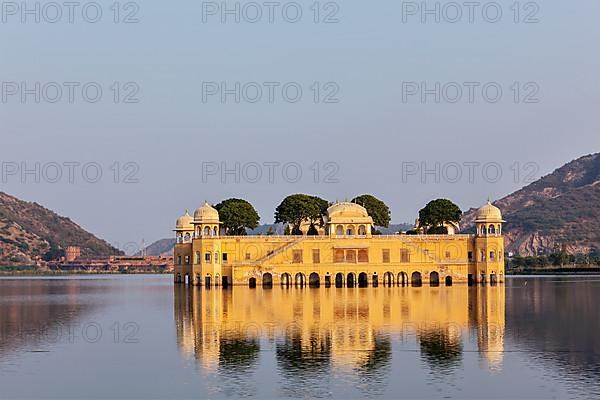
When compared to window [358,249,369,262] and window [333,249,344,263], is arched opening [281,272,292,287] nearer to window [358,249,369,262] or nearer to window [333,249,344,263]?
window [333,249,344,263]

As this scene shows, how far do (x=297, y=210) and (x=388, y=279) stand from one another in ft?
38.2

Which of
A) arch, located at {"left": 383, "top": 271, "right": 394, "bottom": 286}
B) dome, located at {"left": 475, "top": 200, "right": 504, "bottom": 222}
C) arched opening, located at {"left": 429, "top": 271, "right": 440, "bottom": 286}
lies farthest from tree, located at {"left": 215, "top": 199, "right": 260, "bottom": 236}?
dome, located at {"left": 475, "top": 200, "right": 504, "bottom": 222}

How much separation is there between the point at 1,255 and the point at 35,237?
14.1 metres

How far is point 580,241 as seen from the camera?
166 m

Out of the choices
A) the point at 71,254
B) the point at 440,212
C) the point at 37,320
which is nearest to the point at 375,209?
the point at 440,212

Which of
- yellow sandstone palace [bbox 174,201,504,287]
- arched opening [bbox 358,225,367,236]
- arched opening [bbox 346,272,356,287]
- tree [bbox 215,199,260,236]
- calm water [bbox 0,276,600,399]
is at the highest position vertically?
tree [bbox 215,199,260,236]

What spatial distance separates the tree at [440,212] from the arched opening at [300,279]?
1484 centimetres

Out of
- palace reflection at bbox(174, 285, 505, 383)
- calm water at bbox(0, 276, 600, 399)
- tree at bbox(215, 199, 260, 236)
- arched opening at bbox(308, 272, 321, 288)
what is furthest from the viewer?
tree at bbox(215, 199, 260, 236)

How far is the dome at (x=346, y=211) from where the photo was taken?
244ft

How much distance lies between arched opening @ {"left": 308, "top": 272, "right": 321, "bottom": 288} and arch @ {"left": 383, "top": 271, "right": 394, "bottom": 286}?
4.83 meters

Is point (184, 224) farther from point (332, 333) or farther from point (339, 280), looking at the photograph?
point (332, 333)

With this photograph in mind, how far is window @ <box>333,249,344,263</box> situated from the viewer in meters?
72.8

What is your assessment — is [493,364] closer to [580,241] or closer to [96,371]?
[96,371]

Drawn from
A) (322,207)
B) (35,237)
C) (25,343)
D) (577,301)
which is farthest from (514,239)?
(25,343)
